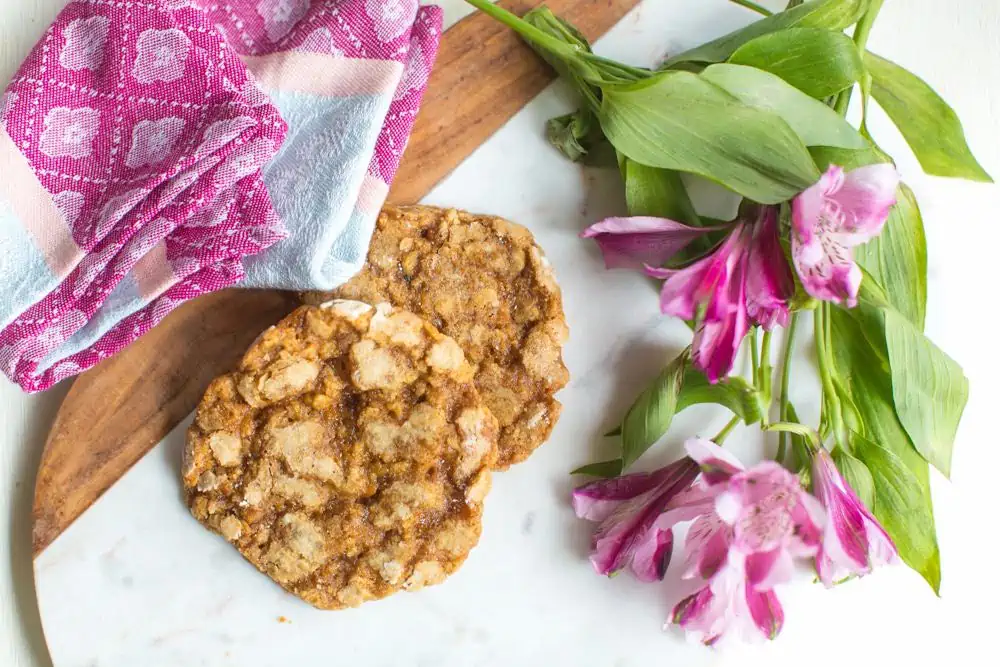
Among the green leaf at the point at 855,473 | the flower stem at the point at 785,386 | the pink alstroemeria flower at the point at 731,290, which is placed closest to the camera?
the pink alstroemeria flower at the point at 731,290

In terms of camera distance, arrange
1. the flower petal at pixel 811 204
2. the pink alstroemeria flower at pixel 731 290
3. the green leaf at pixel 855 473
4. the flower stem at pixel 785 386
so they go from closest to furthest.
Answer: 1. the flower petal at pixel 811 204
2. the pink alstroemeria flower at pixel 731 290
3. the green leaf at pixel 855 473
4. the flower stem at pixel 785 386

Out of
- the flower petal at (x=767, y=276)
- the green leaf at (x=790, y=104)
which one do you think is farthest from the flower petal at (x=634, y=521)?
the green leaf at (x=790, y=104)

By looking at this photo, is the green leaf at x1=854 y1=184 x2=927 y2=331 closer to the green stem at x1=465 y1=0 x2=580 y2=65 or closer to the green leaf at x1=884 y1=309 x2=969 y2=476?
the green leaf at x1=884 y1=309 x2=969 y2=476

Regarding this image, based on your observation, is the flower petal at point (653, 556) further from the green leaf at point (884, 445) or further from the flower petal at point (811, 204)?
the flower petal at point (811, 204)

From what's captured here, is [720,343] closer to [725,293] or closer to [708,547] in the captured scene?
[725,293]

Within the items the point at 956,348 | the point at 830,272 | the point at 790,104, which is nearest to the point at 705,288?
the point at 830,272

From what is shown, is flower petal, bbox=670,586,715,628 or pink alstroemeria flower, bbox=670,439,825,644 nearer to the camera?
pink alstroemeria flower, bbox=670,439,825,644

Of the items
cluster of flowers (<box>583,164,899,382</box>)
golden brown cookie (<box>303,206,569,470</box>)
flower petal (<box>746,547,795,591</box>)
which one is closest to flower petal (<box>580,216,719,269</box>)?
cluster of flowers (<box>583,164,899,382</box>)
